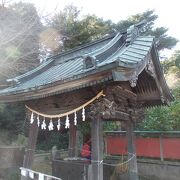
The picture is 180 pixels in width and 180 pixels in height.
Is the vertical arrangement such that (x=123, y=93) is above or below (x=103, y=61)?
below

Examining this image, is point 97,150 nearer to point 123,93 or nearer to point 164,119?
point 123,93

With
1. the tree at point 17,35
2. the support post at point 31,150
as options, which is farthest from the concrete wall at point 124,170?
the tree at point 17,35

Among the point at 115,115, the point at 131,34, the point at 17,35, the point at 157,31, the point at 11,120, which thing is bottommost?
the point at 115,115

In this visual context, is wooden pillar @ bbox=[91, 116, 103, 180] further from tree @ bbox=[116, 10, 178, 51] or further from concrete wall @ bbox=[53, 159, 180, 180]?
tree @ bbox=[116, 10, 178, 51]

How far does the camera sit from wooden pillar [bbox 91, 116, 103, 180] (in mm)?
4904

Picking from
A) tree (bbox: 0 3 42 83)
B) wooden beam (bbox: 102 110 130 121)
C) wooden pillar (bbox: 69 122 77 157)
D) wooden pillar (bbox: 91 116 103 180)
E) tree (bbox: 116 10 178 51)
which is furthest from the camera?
tree (bbox: 116 10 178 51)

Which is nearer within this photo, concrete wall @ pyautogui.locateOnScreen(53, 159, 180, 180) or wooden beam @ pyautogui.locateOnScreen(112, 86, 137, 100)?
wooden beam @ pyautogui.locateOnScreen(112, 86, 137, 100)

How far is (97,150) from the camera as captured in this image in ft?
16.6

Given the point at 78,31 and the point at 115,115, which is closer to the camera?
the point at 115,115

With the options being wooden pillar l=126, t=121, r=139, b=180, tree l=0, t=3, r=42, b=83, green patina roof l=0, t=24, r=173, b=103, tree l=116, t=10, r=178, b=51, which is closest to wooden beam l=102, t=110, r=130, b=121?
wooden pillar l=126, t=121, r=139, b=180

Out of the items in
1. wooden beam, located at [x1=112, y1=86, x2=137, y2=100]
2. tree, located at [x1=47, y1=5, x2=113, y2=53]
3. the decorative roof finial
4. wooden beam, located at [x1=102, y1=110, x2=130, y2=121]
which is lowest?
wooden beam, located at [x1=102, y1=110, x2=130, y2=121]

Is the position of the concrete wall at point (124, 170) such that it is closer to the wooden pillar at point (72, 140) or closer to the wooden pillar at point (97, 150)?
the wooden pillar at point (72, 140)

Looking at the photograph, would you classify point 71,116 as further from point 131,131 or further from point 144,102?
point 144,102

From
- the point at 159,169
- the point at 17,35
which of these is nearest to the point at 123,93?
the point at 159,169
